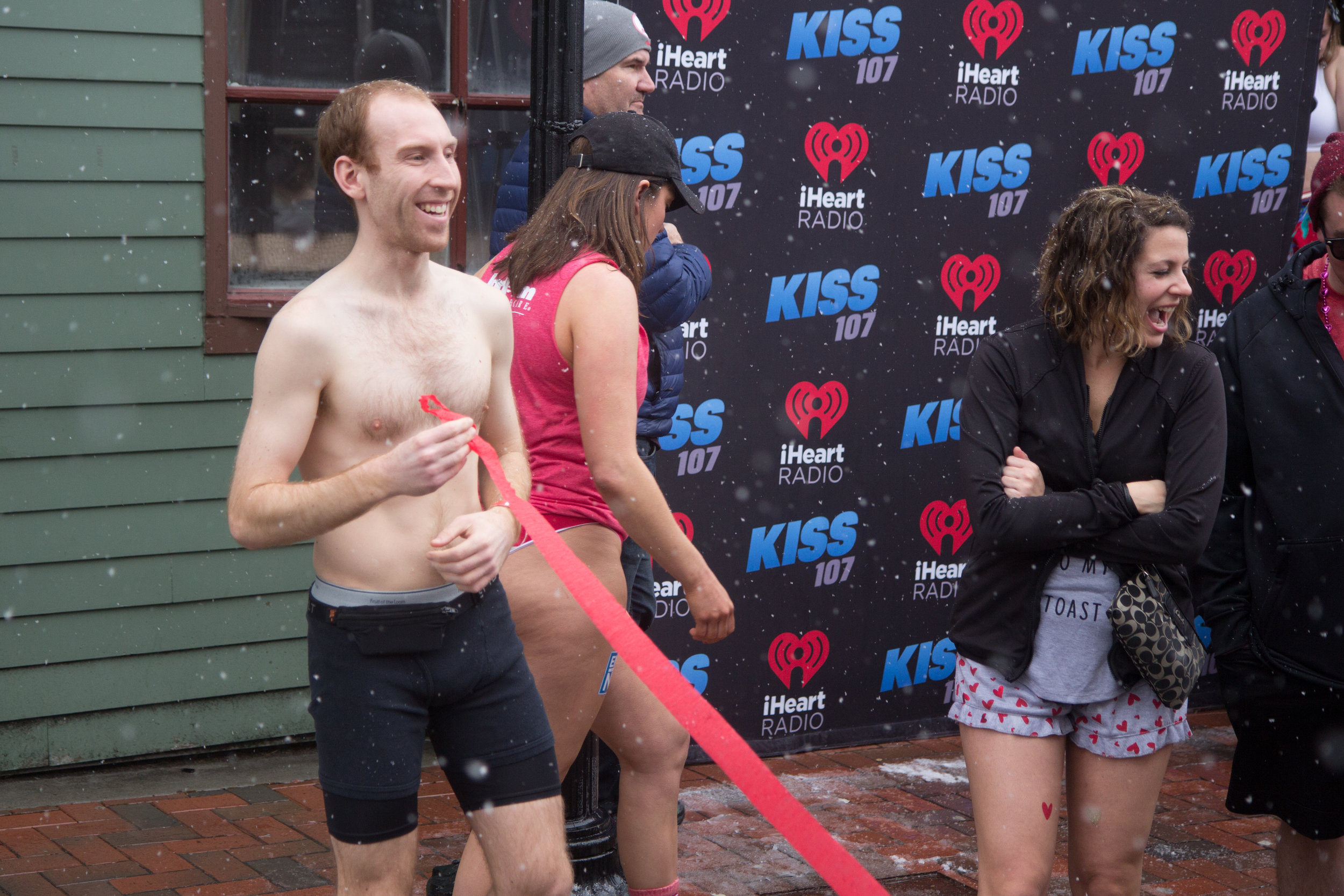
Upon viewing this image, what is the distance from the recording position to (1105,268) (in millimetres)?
3332

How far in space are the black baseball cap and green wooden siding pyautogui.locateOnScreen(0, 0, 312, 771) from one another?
251 cm

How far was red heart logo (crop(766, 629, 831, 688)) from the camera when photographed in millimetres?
5871

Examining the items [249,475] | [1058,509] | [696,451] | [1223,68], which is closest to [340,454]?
[249,475]

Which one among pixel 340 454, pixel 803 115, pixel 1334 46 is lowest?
pixel 340 454

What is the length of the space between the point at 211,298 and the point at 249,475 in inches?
118

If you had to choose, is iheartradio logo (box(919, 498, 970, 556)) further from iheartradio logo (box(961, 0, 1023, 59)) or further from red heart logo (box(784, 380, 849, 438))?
iheartradio logo (box(961, 0, 1023, 59))

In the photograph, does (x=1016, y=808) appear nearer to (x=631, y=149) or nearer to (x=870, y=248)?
(x=631, y=149)

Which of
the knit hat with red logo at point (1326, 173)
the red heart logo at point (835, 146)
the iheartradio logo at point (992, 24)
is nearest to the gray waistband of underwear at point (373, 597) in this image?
the knit hat with red logo at point (1326, 173)

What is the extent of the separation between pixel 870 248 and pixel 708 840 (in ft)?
8.19

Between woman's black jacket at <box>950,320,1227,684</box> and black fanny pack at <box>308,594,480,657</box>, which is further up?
woman's black jacket at <box>950,320,1227,684</box>

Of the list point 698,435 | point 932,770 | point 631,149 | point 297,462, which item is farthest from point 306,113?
point 932,770

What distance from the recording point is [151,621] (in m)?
5.46

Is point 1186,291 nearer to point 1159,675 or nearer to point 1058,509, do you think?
point 1058,509

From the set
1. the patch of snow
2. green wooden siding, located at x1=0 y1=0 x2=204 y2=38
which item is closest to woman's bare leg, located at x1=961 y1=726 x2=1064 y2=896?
the patch of snow
